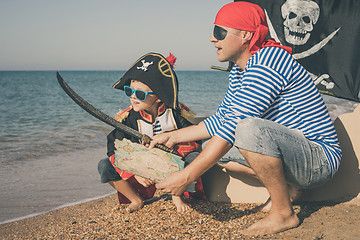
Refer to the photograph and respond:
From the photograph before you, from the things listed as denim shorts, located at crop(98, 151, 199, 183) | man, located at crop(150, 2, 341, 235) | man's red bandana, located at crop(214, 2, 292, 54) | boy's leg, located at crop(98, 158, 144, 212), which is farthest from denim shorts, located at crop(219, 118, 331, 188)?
boy's leg, located at crop(98, 158, 144, 212)

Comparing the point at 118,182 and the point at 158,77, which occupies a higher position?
the point at 158,77

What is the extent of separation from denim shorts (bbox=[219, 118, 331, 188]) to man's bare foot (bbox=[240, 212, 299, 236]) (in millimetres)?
243

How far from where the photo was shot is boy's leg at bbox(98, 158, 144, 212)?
9.55 ft

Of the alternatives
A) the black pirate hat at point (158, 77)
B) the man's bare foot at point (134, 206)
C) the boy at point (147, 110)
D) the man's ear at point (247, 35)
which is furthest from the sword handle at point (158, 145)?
the man's ear at point (247, 35)

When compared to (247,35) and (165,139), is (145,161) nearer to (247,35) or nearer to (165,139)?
(165,139)

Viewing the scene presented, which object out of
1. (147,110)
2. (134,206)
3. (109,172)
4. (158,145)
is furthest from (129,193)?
(147,110)

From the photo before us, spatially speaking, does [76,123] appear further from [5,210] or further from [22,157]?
[5,210]

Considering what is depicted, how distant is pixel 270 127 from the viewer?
80.9 inches

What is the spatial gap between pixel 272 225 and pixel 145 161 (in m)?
1.03

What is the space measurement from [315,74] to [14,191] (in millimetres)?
3804

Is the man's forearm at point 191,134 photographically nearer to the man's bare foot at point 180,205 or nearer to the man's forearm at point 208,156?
the man's bare foot at point 180,205

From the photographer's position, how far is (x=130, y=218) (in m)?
2.83

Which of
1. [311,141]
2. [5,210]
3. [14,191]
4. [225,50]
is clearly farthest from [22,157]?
[311,141]

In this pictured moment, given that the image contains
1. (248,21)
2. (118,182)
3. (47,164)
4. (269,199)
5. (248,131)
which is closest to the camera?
(248,131)
